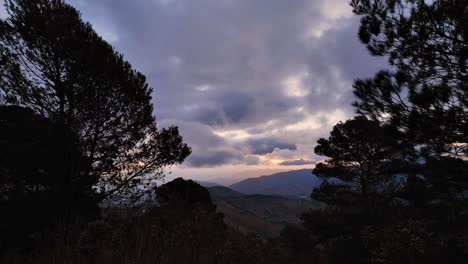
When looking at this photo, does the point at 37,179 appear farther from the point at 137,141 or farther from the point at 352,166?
the point at 352,166

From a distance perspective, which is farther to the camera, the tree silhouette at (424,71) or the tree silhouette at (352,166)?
the tree silhouette at (352,166)

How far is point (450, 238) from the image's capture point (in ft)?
38.5

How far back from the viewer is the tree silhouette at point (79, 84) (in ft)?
31.2

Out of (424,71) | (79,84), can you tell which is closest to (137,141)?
(79,84)

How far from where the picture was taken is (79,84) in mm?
9867

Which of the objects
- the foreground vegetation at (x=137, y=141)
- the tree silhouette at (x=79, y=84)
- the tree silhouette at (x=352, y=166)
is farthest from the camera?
the tree silhouette at (x=352, y=166)

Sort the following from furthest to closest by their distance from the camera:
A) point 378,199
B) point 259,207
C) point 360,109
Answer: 1. point 259,207
2. point 378,199
3. point 360,109

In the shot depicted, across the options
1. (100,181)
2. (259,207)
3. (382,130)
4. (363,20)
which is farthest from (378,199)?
(259,207)

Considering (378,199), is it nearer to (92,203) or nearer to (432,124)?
(432,124)

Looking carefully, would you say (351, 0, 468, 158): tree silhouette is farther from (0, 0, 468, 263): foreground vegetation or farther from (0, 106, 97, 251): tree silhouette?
(0, 106, 97, 251): tree silhouette

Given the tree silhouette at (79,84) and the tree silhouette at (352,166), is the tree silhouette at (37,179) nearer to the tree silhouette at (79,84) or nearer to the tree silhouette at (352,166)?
the tree silhouette at (79,84)

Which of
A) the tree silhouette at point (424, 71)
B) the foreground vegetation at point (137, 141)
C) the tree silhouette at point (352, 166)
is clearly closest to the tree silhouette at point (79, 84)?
the foreground vegetation at point (137, 141)

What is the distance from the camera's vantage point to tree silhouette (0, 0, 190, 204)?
9508 mm

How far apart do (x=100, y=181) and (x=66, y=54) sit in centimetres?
482
